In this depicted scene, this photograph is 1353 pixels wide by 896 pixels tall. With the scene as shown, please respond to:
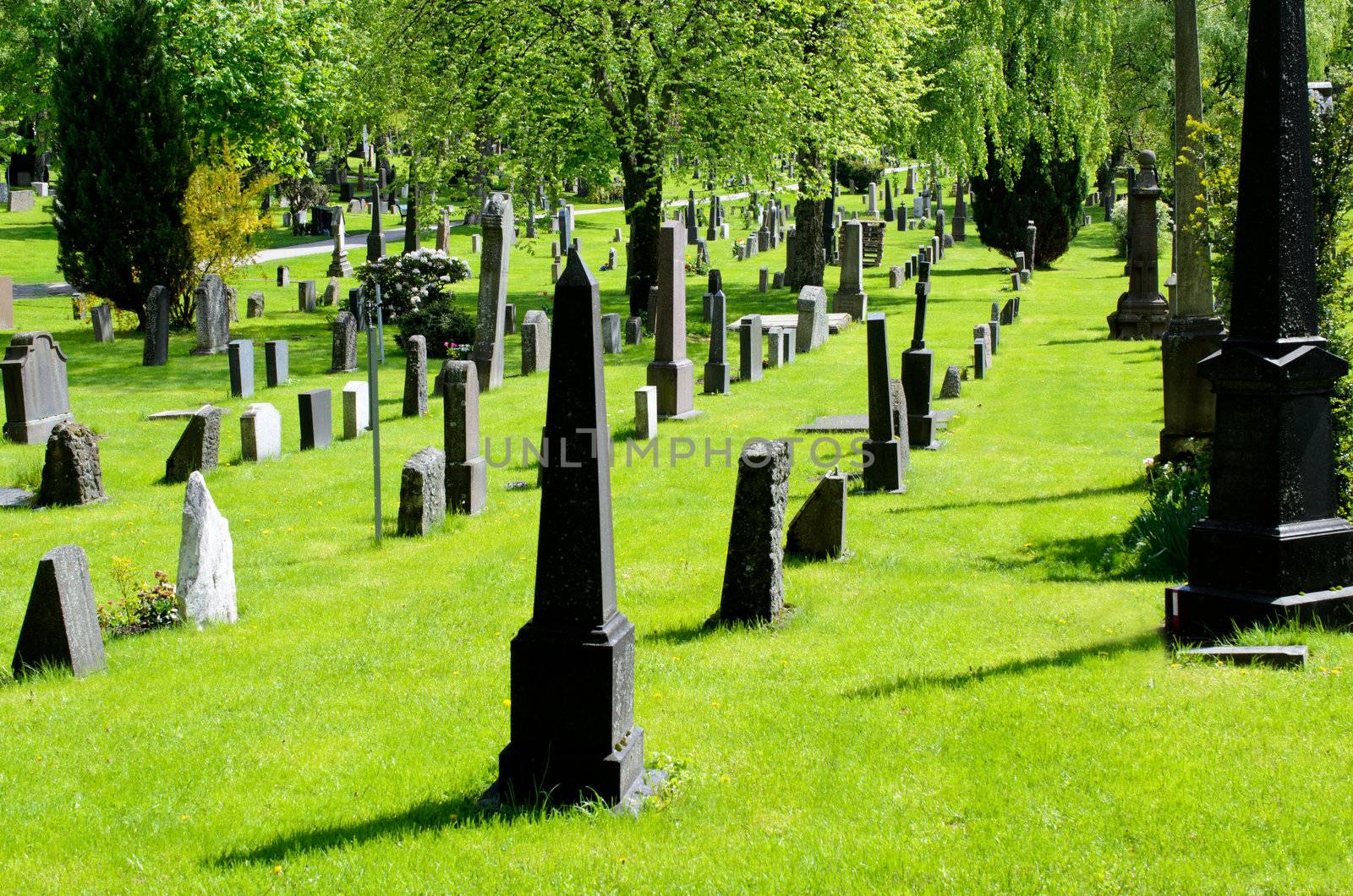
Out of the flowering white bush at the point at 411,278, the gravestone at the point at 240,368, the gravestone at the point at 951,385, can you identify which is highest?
the flowering white bush at the point at 411,278

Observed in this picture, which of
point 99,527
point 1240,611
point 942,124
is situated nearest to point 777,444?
point 1240,611

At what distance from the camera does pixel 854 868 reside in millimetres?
4633

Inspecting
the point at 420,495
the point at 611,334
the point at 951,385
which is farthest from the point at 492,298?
the point at 420,495

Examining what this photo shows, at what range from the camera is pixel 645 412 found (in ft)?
51.2

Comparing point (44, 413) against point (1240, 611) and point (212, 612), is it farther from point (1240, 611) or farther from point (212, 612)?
point (1240, 611)

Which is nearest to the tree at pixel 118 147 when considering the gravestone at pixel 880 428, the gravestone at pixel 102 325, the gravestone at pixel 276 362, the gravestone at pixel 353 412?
the gravestone at pixel 102 325

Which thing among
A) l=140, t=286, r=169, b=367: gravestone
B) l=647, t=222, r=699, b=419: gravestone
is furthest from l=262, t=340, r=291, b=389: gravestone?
l=647, t=222, r=699, b=419: gravestone

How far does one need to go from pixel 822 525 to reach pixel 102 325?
2058 centimetres

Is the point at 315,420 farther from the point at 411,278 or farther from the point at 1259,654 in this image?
the point at 1259,654

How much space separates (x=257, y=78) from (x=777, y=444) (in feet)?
88.0

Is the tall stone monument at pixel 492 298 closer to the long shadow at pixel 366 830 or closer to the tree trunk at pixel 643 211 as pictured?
the tree trunk at pixel 643 211

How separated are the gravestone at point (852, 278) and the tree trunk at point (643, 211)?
13.6ft

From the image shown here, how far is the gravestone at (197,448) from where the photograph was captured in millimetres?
14195

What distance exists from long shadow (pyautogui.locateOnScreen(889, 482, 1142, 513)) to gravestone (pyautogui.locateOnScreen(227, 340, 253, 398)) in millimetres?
11817
